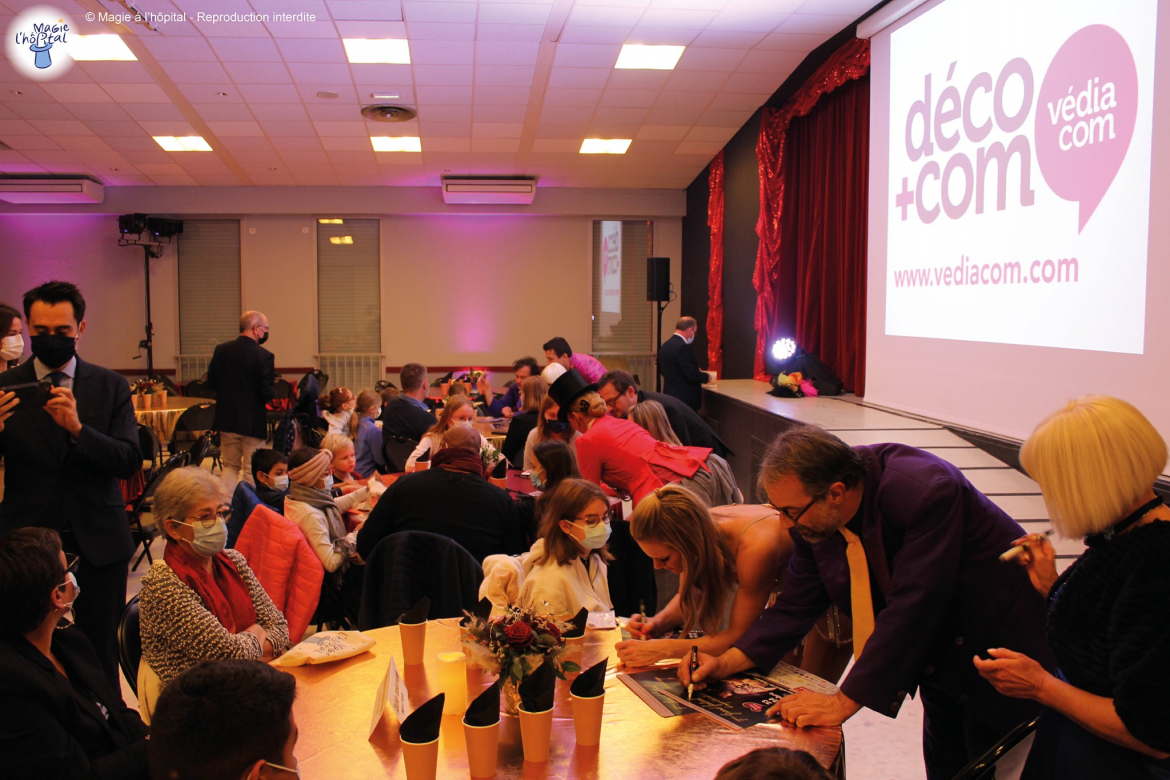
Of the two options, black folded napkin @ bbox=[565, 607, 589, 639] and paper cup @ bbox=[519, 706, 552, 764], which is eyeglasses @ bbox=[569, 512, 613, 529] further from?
paper cup @ bbox=[519, 706, 552, 764]

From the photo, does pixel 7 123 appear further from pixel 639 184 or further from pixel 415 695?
pixel 415 695

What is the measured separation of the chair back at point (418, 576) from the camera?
255 cm

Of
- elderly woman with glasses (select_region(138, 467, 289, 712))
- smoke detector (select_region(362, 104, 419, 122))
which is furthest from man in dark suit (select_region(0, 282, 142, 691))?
smoke detector (select_region(362, 104, 419, 122))

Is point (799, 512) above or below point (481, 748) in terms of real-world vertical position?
above

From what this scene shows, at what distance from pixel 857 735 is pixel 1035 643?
4.58ft

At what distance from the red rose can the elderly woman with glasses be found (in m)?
0.84

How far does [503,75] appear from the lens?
7.08 meters

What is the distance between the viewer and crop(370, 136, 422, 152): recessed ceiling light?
9.12m

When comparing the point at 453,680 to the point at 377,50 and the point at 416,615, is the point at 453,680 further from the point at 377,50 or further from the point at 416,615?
the point at 377,50

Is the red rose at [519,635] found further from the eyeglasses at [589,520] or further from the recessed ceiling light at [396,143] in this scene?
the recessed ceiling light at [396,143]

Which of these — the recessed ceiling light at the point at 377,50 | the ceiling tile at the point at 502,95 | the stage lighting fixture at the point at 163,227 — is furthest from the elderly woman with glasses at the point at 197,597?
the stage lighting fixture at the point at 163,227

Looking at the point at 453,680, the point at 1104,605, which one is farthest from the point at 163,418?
the point at 1104,605

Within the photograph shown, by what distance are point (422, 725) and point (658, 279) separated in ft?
29.4

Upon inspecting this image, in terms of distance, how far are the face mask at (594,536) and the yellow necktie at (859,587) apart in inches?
33.2
